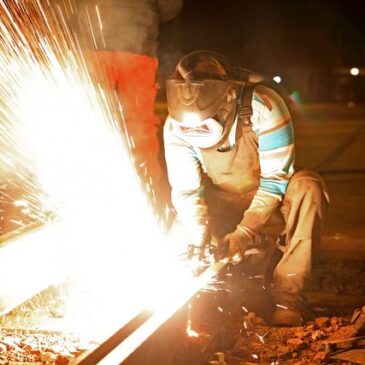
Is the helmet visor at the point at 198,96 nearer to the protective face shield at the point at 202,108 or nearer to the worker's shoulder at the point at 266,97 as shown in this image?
the protective face shield at the point at 202,108

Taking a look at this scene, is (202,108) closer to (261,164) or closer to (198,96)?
(198,96)

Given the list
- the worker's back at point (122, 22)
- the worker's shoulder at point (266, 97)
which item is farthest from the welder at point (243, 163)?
the worker's back at point (122, 22)

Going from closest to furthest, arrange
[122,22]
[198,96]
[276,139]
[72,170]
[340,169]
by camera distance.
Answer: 1. [198,96]
2. [276,139]
3. [72,170]
4. [122,22]
5. [340,169]

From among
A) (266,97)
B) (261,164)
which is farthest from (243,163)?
(266,97)

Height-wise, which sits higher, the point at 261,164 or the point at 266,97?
the point at 266,97

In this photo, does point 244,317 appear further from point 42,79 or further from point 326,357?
point 42,79

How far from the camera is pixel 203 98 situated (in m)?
4.79

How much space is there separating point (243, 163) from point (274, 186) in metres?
0.36

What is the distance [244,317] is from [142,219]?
59.4 inches

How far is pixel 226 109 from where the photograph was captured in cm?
496

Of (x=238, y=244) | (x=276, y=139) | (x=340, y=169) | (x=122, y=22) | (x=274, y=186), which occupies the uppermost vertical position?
(x=122, y=22)

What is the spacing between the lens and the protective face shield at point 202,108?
4793mm

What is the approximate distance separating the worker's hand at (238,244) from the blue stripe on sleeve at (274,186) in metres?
0.36

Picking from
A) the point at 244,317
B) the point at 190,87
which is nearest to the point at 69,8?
the point at 190,87
